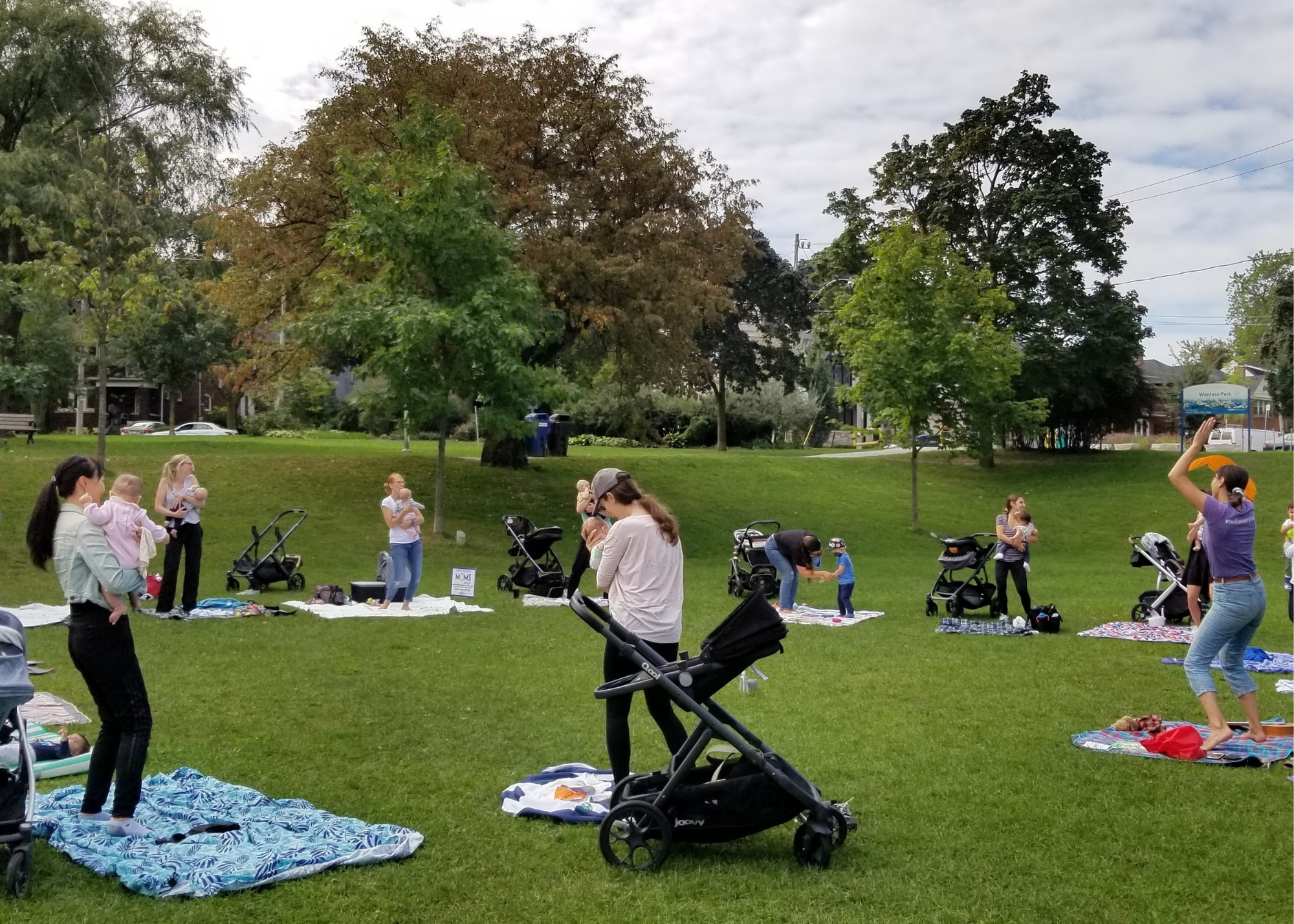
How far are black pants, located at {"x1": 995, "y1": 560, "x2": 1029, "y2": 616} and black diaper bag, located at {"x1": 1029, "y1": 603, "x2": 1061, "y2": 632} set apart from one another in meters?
0.19

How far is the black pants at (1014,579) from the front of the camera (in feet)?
44.4

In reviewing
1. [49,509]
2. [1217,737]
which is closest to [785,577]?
[1217,737]

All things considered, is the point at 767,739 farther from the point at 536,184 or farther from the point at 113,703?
the point at 536,184

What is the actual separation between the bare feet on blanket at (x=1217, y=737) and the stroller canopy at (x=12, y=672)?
21.4 feet

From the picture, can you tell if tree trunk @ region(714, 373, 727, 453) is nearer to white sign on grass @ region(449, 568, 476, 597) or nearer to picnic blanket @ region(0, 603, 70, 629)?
white sign on grass @ region(449, 568, 476, 597)

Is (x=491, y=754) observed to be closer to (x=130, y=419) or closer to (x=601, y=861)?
(x=601, y=861)

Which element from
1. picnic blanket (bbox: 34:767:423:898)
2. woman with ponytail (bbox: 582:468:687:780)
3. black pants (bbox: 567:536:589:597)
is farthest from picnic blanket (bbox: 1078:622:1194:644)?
picnic blanket (bbox: 34:767:423:898)

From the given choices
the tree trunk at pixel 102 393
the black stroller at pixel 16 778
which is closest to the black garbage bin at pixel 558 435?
the tree trunk at pixel 102 393

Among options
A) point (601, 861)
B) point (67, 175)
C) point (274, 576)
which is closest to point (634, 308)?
point (274, 576)

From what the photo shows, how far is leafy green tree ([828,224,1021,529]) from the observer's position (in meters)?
25.2

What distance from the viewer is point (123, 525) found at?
765 centimetres

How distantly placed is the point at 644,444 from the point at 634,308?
2265 centimetres

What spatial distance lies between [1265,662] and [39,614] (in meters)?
12.5

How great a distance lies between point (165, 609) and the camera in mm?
12781
